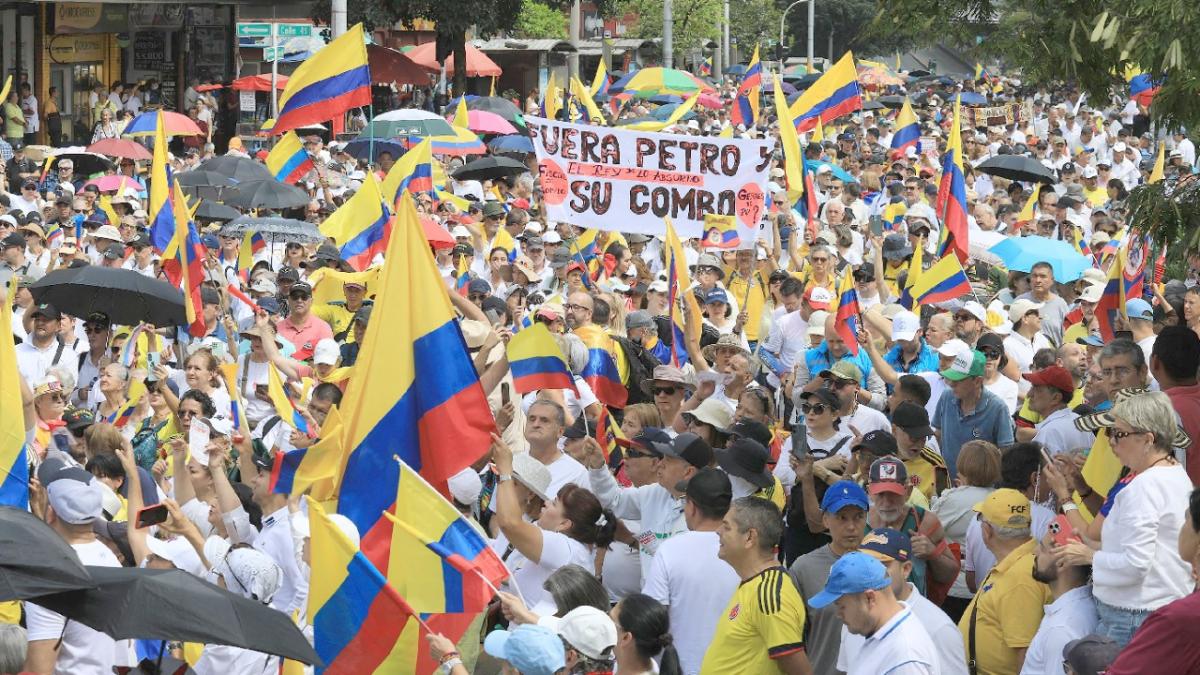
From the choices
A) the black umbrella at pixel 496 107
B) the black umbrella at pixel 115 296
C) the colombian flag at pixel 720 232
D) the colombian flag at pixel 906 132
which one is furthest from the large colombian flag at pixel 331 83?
the black umbrella at pixel 496 107

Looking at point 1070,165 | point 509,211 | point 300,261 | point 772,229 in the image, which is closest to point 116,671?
point 300,261

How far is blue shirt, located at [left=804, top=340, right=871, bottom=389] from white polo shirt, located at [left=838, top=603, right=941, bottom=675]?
4.92 meters

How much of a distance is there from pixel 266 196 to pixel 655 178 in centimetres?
634

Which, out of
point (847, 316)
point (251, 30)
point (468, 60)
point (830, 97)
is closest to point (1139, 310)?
point (847, 316)

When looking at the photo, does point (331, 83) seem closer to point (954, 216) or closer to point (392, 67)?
point (954, 216)

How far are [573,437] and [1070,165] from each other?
16850 mm

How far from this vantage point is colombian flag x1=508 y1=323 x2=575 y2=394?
8977 mm

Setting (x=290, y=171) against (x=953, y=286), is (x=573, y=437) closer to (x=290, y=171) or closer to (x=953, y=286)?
(x=953, y=286)

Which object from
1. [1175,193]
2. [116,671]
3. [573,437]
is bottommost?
[116,671]

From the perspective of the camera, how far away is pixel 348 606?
228 inches

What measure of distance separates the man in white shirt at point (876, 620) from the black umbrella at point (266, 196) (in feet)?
41.7

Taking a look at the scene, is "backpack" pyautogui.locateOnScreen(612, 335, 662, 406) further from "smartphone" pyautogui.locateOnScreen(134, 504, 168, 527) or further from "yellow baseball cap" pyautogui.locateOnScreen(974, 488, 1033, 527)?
"yellow baseball cap" pyautogui.locateOnScreen(974, 488, 1033, 527)

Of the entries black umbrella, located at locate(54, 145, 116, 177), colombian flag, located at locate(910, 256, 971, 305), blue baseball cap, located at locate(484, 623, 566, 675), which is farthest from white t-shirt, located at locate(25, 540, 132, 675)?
black umbrella, located at locate(54, 145, 116, 177)

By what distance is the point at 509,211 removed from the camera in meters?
18.0
